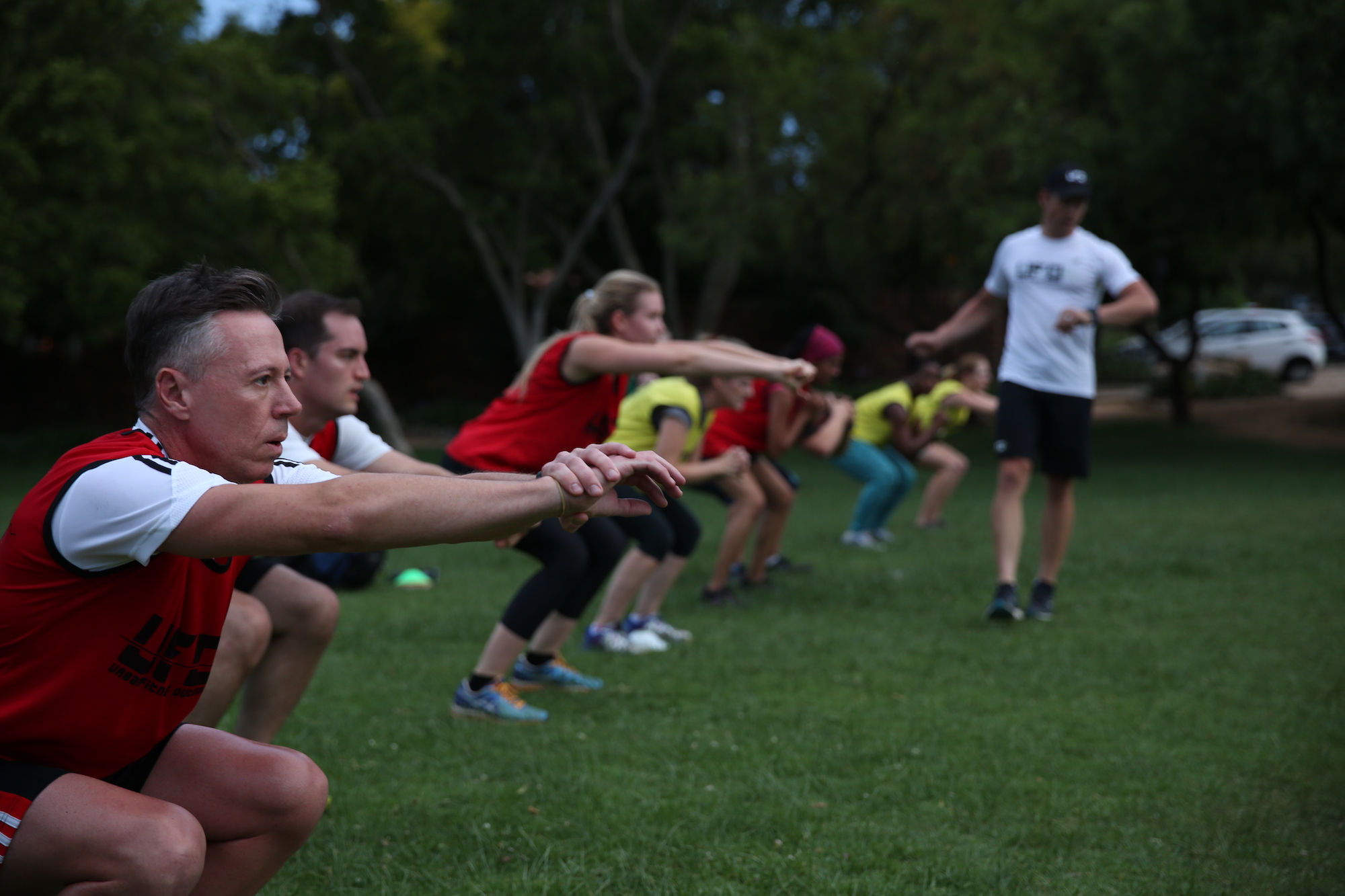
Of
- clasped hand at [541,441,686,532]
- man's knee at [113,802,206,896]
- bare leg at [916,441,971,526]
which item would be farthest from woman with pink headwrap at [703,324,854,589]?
man's knee at [113,802,206,896]

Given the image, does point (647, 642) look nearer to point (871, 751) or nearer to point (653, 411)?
point (653, 411)

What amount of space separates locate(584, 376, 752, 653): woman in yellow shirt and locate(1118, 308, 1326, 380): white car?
28955mm

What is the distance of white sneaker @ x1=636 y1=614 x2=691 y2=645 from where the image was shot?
675 centimetres

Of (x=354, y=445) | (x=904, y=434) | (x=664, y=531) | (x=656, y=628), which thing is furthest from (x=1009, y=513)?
(x=354, y=445)

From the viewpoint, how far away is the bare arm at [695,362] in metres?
4.32

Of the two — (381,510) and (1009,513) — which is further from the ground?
(381,510)

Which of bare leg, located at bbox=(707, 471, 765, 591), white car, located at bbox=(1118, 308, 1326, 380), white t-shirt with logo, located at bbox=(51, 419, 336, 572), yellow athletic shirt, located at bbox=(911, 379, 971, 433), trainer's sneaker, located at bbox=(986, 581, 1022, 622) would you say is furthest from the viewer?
white car, located at bbox=(1118, 308, 1326, 380)

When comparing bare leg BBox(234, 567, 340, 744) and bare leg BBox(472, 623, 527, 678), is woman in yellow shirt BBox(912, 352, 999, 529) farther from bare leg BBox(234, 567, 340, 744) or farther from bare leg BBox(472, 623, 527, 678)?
bare leg BBox(234, 567, 340, 744)

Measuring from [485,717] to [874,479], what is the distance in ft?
21.0

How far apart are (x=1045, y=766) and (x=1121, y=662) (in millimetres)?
A: 1887

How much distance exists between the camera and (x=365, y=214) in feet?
87.3

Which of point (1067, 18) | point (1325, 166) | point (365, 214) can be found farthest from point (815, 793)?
point (365, 214)

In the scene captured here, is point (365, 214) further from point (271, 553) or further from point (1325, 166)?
point (271, 553)

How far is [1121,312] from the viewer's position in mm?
6809
